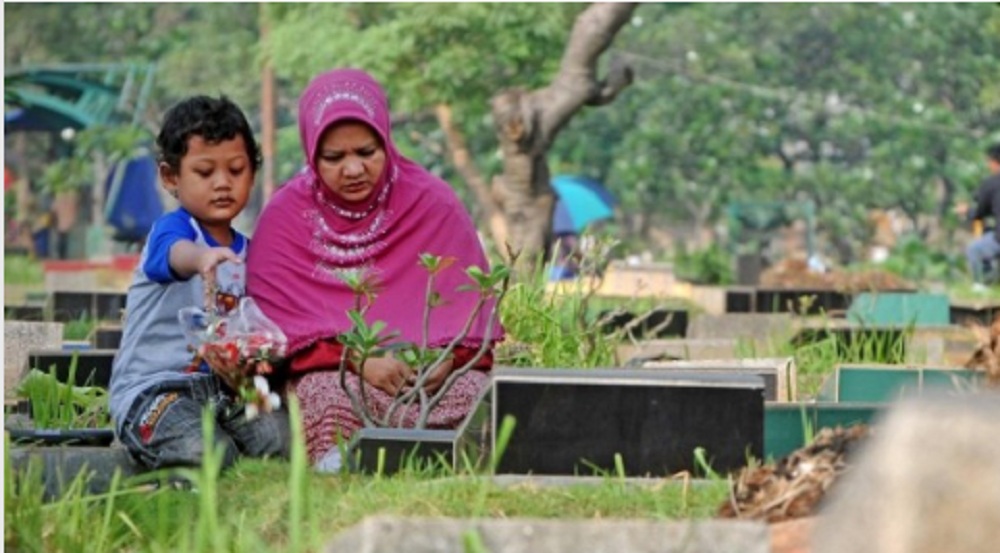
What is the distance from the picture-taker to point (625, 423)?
6.41m

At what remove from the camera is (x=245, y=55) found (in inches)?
2249

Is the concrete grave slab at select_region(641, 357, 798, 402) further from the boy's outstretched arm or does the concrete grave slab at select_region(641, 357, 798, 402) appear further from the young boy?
the boy's outstretched arm

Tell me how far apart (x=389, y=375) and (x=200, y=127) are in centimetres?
82

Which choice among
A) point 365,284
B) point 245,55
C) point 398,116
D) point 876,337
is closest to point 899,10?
point 245,55

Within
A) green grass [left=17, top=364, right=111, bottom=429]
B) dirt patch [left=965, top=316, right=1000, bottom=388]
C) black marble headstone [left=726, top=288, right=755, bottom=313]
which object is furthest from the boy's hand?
black marble headstone [left=726, top=288, right=755, bottom=313]

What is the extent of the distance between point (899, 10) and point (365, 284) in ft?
196

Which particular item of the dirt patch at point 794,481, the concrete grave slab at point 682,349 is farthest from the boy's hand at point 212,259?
the concrete grave slab at point 682,349

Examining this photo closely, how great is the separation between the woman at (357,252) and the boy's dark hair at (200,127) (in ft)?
0.95

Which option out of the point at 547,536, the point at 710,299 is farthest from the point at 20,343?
the point at 710,299

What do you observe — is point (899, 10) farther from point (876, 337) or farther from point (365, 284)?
point (365, 284)

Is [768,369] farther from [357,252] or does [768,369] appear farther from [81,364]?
[81,364]

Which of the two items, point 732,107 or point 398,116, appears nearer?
point 398,116

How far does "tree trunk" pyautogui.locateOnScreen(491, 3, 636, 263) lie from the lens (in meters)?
19.7

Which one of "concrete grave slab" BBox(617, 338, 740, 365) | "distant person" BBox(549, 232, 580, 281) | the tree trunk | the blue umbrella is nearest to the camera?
"concrete grave slab" BBox(617, 338, 740, 365)
